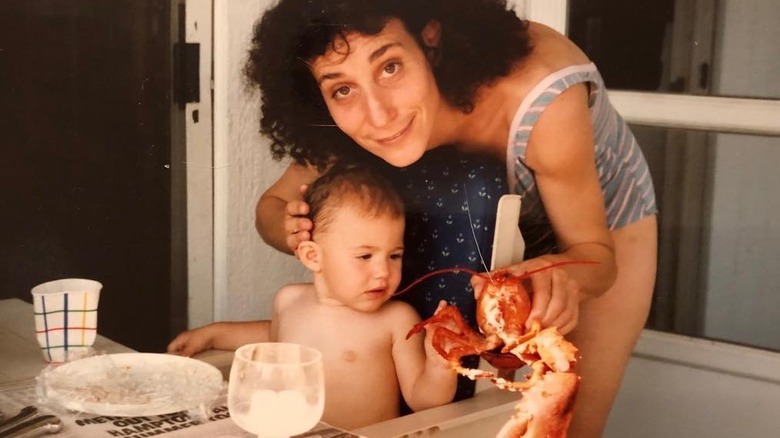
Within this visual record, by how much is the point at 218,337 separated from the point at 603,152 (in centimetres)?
72

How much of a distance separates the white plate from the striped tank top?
555 mm

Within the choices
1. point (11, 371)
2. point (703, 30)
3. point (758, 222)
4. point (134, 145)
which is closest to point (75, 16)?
point (134, 145)

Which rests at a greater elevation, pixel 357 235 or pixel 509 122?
pixel 509 122

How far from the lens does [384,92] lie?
5.29 ft

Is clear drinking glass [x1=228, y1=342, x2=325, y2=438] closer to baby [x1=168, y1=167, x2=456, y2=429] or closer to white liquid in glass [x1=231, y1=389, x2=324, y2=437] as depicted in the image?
white liquid in glass [x1=231, y1=389, x2=324, y2=437]

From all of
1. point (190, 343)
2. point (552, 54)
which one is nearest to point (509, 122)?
point (552, 54)

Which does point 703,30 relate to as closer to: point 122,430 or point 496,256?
point 496,256

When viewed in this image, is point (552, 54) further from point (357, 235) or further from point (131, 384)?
point (131, 384)

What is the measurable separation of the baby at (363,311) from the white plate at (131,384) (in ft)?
0.74

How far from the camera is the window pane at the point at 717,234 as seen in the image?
57.2 inches

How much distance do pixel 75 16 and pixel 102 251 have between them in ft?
1.28

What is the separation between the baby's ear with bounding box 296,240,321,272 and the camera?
5.46 feet

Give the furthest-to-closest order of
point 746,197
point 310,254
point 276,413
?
point 310,254 → point 746,197 → point 276,413

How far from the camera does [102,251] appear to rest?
5.65 feet
